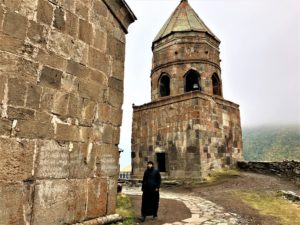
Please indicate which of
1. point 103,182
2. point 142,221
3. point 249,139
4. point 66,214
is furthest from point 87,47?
point 249,139

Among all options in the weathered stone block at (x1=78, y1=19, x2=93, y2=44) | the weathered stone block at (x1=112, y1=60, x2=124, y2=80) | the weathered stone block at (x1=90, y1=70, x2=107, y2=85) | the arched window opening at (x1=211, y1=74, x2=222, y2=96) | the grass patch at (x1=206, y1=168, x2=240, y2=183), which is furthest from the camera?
the arched window opening at (x1=211, y1=74, x2=222, y2=96)

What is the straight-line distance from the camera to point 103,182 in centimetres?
461

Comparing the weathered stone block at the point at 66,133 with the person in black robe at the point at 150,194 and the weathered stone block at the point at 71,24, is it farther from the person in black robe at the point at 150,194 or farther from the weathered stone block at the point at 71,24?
the person in black robe at the point at 150,194

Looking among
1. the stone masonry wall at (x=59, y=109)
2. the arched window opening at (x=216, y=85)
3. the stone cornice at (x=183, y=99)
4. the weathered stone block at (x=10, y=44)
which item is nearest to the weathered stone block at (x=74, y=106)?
the stone masonry wall at (x=59, y=109)

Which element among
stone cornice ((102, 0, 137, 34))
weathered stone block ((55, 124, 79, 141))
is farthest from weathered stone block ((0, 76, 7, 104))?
stone cornice ((102, 0, 137, 34))

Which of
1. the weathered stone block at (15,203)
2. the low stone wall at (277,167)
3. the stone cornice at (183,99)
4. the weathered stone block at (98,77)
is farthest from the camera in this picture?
the low stone wall at (277,167)

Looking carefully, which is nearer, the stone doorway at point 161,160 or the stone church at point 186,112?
the stone church at point 186,112

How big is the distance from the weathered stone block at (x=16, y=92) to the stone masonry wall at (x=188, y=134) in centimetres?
1005

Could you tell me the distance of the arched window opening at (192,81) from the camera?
1507cm

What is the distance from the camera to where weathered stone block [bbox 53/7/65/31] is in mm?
4051

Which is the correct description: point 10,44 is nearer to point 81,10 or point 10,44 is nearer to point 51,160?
point 81,10

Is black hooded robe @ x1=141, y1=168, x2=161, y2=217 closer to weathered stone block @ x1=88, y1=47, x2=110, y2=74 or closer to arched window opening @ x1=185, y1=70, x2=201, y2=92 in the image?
weathered stone block @ x1=88, y1=47, x2=110, y2=74

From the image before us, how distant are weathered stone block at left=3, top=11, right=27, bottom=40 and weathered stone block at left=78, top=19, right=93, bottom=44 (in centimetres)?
95

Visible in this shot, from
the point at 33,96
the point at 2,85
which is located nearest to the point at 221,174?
the point at 33,96
